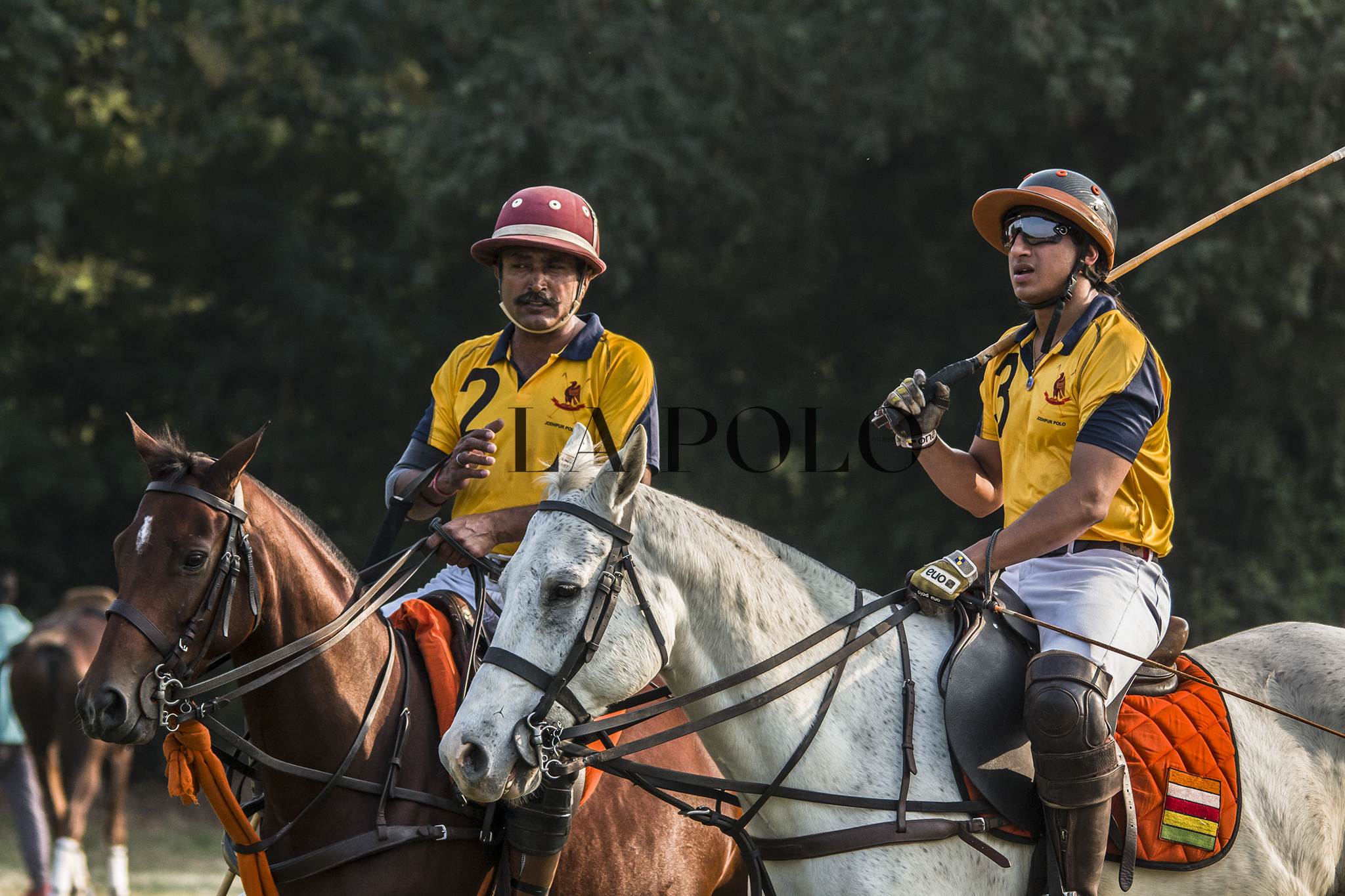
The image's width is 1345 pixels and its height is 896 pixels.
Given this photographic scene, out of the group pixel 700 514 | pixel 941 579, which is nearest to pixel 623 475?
pixel 700 514

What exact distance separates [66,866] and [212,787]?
581 cm

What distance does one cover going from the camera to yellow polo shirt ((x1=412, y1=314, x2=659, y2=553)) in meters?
4.37

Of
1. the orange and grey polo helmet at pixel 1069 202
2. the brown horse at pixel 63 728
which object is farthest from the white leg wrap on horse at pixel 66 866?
the orange and grey polo helmet at pixel 1069 202

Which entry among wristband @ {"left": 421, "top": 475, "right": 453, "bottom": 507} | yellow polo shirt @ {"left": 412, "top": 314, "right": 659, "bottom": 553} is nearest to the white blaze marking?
wristband @ {"left": 421, "top": 475, "right": 453, "bottom": 507}

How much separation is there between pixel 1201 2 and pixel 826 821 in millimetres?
10594

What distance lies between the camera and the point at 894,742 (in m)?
3.39

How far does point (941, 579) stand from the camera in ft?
Result: 11.2

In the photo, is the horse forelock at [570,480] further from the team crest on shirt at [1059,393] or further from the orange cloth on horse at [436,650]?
the team crest on shirt at [1059,393]

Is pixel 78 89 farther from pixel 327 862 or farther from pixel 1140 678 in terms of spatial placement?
pixel 1140 678

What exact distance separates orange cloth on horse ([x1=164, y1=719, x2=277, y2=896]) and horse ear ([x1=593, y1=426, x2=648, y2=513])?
1.53 meters

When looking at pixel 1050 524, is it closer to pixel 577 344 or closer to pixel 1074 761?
pixel 1074 761

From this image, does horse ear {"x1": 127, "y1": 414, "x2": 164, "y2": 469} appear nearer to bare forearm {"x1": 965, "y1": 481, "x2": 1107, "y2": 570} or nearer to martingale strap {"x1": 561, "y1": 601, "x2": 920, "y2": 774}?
martingale strap {"x1": 561, "y1": 601, "x2": 920, "y2": 774}

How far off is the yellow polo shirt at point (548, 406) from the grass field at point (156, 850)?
531 centimetres

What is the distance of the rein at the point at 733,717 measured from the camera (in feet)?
9.90
